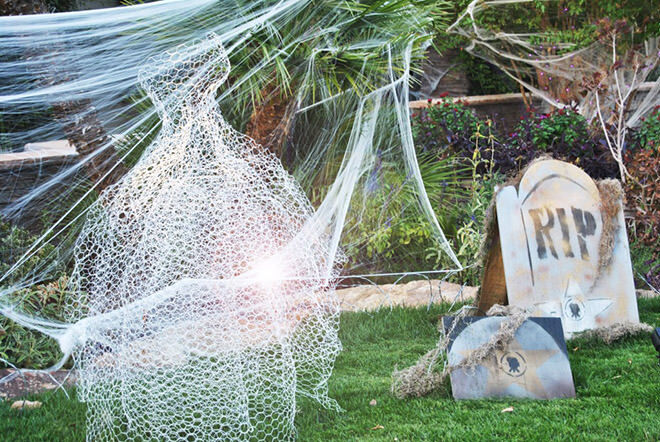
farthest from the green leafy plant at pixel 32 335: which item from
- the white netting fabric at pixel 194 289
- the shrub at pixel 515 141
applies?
the shrub at pixel 515 141

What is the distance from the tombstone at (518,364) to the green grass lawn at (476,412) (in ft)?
0.20

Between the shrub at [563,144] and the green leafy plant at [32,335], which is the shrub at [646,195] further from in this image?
the green leafy plant at [32,335]

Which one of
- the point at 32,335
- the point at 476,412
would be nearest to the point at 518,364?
the point at 476,412

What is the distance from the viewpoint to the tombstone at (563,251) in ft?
12.3

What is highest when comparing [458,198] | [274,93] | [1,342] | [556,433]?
[274,93]

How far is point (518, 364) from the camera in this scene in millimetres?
3002

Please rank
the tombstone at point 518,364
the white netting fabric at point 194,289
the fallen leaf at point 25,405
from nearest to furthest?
1. the white netting fabric at point 194,289
2. the tombstone at point 518,364
3. the fallen leaf at point 25,405

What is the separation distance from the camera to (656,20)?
328 inches

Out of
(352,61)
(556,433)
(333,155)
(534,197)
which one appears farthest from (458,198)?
(556,433)

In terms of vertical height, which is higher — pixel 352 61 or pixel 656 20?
pixel 352 61

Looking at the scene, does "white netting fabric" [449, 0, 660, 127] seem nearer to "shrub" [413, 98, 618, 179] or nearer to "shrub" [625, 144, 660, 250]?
"shrub" [413, 98, 618, 179]

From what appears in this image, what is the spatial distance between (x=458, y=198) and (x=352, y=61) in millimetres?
2419

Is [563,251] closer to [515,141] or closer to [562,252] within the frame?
[562,252]

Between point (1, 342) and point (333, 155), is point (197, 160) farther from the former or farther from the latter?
point (333, 155)
